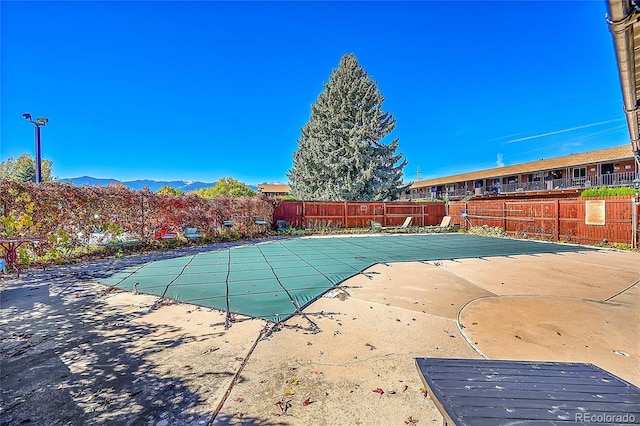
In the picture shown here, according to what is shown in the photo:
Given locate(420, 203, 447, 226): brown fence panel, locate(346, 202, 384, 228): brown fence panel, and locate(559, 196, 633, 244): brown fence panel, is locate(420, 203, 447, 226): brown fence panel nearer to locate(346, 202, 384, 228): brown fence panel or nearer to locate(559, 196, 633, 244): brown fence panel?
locate(346, 202, 384, 228): brown fence panel

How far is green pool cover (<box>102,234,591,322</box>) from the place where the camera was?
13.5 feet

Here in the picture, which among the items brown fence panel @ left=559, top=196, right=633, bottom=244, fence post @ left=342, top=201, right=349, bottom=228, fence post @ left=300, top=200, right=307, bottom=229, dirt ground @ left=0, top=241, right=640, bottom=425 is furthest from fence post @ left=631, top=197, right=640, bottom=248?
fence post @ left=300, top=200, right=307, bottom=229

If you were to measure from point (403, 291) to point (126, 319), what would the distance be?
395 cm

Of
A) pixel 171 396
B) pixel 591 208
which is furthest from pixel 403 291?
pixel 591 208

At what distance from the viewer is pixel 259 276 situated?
5609 mm

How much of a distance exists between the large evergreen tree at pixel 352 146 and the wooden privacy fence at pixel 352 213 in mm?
3076

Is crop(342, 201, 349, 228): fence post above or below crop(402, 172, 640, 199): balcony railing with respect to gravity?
below

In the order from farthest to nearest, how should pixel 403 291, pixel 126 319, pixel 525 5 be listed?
1. pixel 525 5
2. pixel 403 291
3. pixel 126 319

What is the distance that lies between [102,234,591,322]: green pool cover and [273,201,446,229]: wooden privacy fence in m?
7.88

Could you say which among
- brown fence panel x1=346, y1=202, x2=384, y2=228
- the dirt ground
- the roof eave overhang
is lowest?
the dirt ground

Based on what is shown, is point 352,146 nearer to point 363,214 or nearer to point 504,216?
point 363,214

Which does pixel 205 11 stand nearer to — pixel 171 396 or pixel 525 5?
pixel 525 5

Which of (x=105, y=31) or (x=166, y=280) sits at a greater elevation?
(x=105, y=31)

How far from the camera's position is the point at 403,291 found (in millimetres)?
4723
